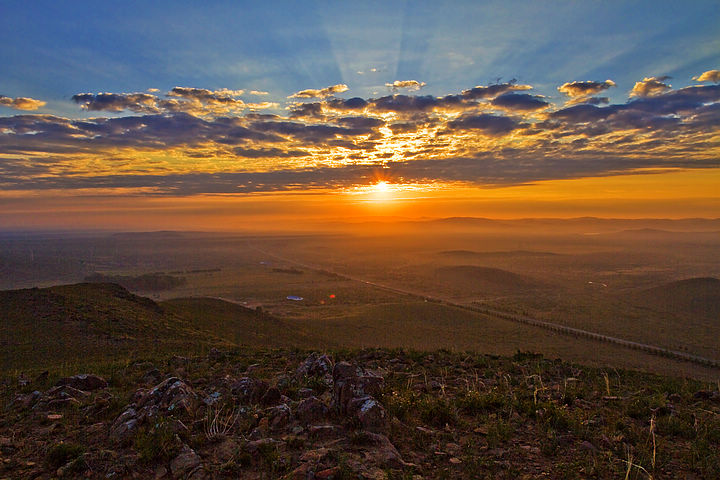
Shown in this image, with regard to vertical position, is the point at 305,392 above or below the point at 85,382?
above

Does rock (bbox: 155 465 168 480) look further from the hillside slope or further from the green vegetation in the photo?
the green vegetation

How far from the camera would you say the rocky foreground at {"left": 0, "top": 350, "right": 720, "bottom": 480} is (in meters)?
5.19

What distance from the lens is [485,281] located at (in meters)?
71.8

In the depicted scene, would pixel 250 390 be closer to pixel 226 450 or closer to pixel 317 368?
pixel 317 368

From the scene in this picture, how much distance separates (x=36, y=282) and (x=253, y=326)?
241 feet

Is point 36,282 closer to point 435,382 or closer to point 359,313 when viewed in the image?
point 359,313

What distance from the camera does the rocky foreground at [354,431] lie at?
519cm

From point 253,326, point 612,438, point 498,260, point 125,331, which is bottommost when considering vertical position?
point 498,260

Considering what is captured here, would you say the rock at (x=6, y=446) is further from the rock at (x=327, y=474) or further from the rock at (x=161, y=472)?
the rock at (x=327, y=474)

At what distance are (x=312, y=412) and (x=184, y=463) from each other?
2.15 m

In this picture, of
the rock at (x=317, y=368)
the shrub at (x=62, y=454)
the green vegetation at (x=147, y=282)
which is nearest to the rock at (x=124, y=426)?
the shrub at (x=62, y=454)

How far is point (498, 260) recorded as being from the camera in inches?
4227

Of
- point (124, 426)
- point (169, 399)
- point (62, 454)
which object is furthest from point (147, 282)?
point (62, 454)

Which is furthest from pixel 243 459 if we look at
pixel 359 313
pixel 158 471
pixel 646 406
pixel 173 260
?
pixel 173 260
